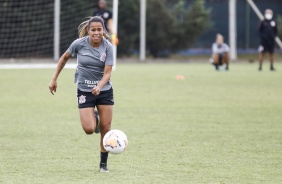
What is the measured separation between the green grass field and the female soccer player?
0.53m

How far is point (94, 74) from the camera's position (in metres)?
8.69

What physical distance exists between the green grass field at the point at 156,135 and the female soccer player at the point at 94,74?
53 centimetres

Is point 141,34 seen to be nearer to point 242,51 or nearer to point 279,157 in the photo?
point 242,51

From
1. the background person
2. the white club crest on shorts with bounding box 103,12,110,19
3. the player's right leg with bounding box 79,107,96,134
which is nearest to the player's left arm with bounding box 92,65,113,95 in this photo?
the player's right leg with bounding box 79,107,96,134

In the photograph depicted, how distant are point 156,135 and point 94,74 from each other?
11.0 feet

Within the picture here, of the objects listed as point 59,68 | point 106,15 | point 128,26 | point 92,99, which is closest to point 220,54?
point 106,15

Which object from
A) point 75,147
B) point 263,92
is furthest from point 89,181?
point 263,92

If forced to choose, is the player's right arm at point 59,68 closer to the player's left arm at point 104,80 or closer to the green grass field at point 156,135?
the player's left arm at point 104,80

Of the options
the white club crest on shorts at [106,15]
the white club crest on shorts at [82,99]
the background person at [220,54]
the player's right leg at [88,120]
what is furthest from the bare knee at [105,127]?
the background person at [220,54]

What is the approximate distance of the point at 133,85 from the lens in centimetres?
2181

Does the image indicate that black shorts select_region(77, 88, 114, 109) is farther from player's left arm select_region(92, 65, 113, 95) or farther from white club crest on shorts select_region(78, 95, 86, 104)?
player's left arm select_region(92, 65, 113, 95)

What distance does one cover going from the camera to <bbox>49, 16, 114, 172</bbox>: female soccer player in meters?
8.59

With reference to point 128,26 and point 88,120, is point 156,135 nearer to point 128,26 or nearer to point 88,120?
point 88,120

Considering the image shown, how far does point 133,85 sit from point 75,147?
1136 cm
